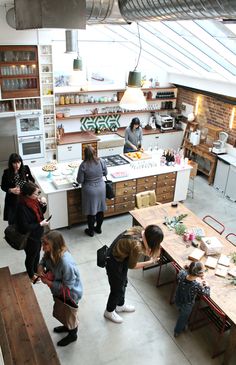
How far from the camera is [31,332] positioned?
4016 mm

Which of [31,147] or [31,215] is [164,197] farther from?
[31,147]

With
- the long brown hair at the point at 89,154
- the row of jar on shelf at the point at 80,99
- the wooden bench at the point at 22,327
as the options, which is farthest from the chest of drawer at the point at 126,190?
the row of jar on shelf at the point at 80,99

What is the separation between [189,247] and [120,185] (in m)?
2.17

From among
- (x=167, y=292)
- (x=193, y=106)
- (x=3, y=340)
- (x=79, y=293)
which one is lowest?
(x=167, y=292)

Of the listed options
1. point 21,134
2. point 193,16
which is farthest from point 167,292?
point 21,134

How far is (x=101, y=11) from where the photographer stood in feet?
14.3

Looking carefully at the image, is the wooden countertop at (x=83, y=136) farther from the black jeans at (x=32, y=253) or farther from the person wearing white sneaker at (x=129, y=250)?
the person wearing white sneaker at (x=129, y=250)

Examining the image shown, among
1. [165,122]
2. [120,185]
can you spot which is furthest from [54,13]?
[165,122]

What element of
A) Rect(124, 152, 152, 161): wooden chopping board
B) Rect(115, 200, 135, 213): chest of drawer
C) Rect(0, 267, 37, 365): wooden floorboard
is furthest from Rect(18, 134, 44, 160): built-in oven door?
Rect(0, 267, 37, 365): wooden floorboard

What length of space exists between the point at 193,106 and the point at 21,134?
15.9 ft

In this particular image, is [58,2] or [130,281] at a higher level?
[58,2]

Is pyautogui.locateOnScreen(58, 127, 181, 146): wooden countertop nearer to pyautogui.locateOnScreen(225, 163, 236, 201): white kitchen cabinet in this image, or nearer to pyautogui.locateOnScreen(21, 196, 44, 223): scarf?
pyautogui.locateOnScreen(225, 163, 236, 201): white kitchen cabinet

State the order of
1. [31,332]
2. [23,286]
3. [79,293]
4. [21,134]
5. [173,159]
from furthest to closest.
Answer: [21,134] < [173,159] < [23,286] < [31,332] < [79,293]

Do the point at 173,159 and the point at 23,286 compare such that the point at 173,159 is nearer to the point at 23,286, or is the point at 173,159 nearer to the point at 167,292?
the point at 167,292
